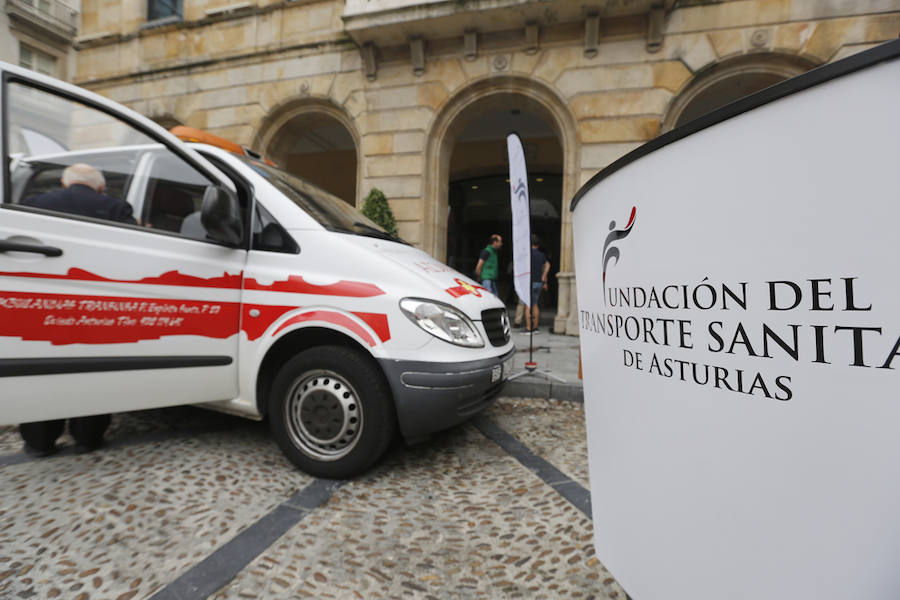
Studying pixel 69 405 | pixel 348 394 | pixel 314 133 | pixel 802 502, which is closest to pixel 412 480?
pixel 348 394

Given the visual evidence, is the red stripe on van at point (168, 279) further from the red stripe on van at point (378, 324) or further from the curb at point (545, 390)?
the curb at point (545, 390)

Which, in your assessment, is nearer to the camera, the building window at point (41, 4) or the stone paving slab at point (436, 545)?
the stone paving slab at point (436, 545)

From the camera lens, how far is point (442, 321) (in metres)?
2.25

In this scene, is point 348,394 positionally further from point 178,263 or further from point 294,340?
point 178,263

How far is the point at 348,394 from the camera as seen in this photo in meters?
2.21

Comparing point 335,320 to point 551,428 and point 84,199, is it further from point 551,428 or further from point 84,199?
point 551,428

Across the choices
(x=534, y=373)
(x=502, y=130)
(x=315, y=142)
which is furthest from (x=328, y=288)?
(x=315, y=142)

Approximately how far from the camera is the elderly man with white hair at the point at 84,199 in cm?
198

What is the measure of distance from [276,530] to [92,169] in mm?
1966

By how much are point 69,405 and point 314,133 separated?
31.8ft

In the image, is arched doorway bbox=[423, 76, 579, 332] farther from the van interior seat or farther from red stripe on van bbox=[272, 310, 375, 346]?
the van interior seat

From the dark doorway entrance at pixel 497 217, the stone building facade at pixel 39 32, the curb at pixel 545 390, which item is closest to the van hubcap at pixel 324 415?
the curb at pixel 545 390

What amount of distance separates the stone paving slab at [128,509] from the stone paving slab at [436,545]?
0.99ft

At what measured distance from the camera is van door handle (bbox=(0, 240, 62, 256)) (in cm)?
175
